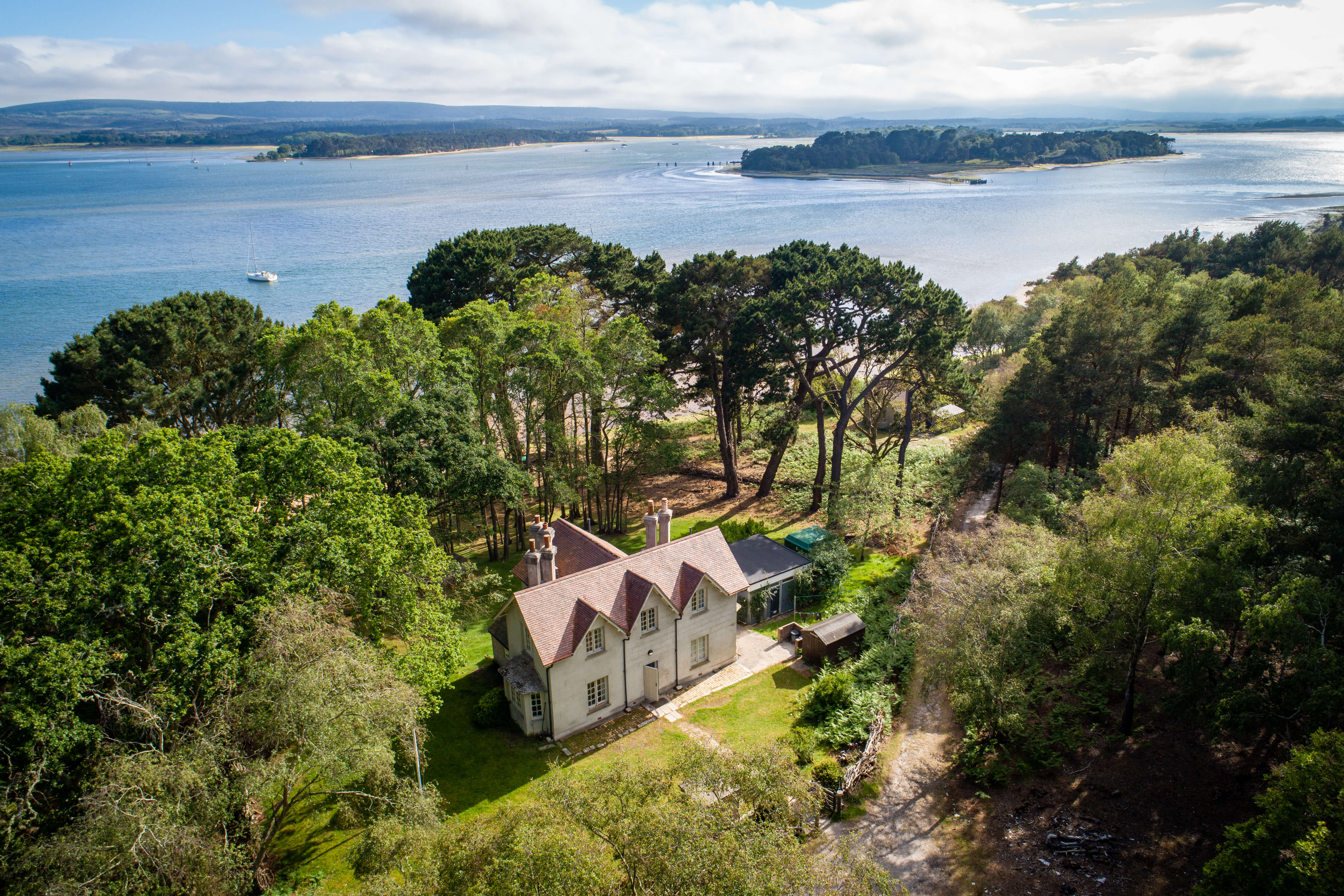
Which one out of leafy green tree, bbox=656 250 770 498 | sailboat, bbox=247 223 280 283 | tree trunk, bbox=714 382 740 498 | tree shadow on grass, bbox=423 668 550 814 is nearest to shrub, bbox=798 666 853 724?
tree shadow on grass, bbox=423 668 550 814

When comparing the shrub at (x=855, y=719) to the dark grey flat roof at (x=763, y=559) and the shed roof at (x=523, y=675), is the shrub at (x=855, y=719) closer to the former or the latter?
the dark grey flat roof at (x=763, y=559)

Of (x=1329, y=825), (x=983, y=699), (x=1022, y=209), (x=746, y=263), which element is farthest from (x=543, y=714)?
(x=1022, y=209)

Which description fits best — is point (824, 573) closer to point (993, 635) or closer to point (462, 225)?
point (993, 635)

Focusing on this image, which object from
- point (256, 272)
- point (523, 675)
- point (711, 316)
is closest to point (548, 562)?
point (523, 675)

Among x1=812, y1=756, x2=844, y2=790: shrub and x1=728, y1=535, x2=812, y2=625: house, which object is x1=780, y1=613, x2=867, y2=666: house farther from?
x1=812, y1=756, x2=844, y2=790: shrub

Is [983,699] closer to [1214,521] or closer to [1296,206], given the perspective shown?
[1214,521]
